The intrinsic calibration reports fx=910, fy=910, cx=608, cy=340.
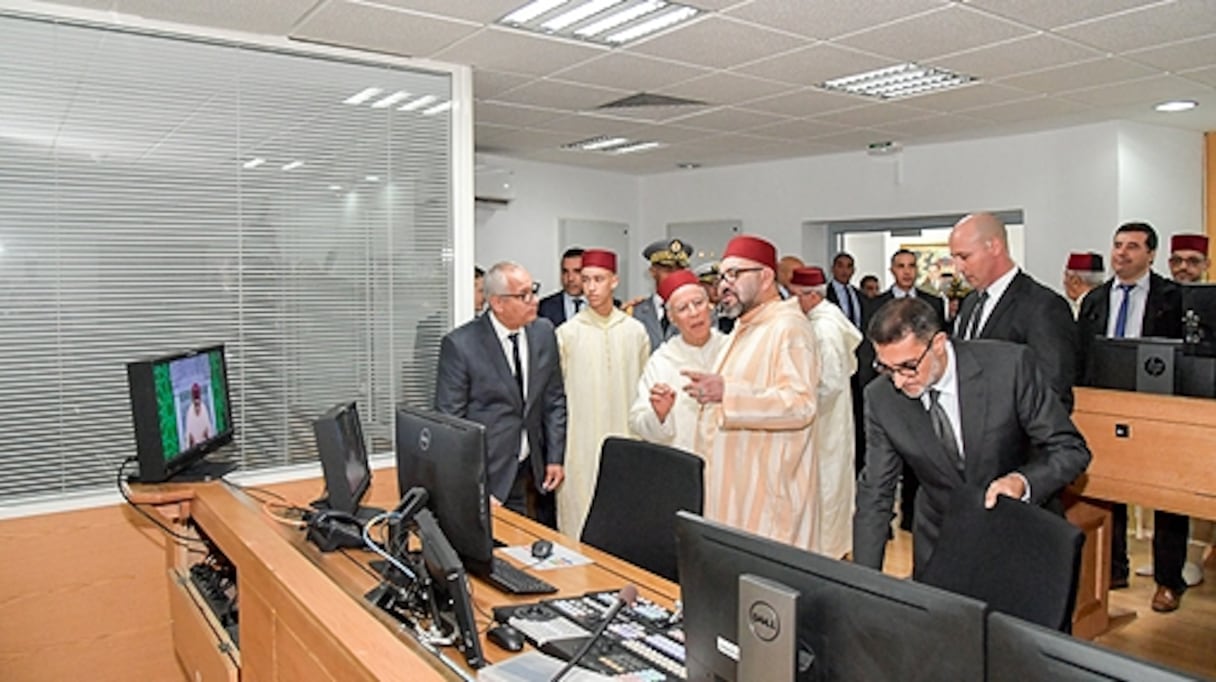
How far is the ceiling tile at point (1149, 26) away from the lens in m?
3.73

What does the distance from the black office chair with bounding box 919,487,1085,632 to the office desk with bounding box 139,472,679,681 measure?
654 millimetres

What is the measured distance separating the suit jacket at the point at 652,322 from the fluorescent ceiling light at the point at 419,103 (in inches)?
63.6

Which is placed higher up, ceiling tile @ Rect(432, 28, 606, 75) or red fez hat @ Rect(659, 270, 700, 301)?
ceiling tile @ Rect(432, 28, 606, 75)

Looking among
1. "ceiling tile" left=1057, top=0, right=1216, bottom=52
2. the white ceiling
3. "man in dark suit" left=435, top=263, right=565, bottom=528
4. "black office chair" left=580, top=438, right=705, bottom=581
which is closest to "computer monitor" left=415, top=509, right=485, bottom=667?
"black office chair" left=580, top=438, right=705, bottom=581

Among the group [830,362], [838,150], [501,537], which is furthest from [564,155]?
[501,537]

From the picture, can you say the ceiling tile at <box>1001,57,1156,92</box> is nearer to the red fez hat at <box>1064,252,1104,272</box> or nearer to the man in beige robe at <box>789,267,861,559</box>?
the red fez hat at <box>1064,252,1104,272</box>

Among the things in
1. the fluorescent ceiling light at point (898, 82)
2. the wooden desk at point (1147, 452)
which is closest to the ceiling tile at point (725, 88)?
the fluorescent ceiling light at point (898, 82)

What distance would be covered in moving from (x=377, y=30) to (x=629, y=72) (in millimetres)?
1379

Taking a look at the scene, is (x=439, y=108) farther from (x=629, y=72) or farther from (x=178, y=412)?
(x=178, y=412)

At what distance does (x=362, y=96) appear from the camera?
4246mm

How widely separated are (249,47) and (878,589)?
369 cm

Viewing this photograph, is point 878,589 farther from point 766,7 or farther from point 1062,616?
point 766,7

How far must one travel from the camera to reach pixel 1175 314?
15.4 ft

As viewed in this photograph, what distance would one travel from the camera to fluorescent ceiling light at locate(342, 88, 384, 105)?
4207 mm
